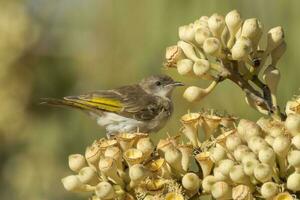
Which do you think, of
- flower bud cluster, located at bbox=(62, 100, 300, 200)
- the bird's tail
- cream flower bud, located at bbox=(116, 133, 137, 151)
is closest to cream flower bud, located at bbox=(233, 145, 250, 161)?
flower bud cluster, located at bbox=(62, 100, 300, 200)

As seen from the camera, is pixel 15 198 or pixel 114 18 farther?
pixel 15 198

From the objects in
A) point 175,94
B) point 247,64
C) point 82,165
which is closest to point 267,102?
point 247,64

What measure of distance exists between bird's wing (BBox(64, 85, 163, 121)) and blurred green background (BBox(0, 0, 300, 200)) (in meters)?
0.27

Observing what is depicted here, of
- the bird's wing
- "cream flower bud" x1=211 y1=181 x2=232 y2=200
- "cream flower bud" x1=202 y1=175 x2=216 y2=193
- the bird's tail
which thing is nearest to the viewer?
"cream flower bud" x1=211 y1=181 x2=232 y2=200

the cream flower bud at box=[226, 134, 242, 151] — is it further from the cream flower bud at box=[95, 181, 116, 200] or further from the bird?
the bird

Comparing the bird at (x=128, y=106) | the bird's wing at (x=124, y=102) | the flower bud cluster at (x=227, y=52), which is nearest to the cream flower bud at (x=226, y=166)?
the flower bud cluster at (x=227, y=52)

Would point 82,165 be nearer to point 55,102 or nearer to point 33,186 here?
point 55,102

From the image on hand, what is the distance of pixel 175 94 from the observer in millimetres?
6234

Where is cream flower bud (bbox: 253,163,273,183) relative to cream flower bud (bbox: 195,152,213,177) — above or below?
above

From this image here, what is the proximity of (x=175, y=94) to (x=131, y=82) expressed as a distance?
58cm

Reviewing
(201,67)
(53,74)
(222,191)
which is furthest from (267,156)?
(53,74)

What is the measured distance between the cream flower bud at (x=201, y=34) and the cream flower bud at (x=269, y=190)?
57cm

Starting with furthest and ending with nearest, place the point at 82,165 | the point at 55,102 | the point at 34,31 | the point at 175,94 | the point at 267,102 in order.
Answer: the point at 34,31
the point at 175,94
the point at 55,102
the point at 82,165
the point at 267,102

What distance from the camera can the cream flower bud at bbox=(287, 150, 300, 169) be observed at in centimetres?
221
